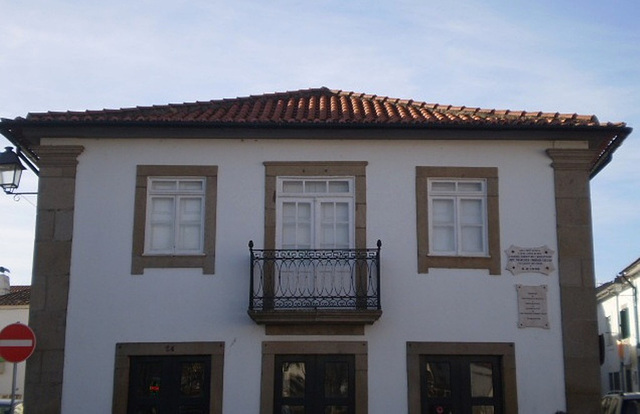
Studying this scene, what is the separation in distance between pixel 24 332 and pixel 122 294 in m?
1.92

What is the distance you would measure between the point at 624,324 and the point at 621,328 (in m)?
0.36

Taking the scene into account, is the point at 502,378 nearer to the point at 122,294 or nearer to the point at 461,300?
the point at 461,300

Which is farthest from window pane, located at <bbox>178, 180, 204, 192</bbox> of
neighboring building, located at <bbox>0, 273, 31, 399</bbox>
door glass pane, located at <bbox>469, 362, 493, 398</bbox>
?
neighboring building, located at <bbox>0, 273, 31, 399</bbox>

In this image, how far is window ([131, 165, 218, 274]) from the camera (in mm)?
12617

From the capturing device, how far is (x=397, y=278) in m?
12.6

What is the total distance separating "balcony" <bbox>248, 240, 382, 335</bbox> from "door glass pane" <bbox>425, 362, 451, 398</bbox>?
109 centimetres

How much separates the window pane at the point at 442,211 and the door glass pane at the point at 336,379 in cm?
243

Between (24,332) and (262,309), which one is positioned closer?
(24,332)

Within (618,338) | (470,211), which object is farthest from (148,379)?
(618,338)

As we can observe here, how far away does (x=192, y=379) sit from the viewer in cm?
1246

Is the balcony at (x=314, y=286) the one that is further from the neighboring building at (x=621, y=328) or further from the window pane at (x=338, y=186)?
the neighboring building at (x=621, y=328)

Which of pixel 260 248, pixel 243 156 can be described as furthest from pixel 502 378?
pixel 243 156

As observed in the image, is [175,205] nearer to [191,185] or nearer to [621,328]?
[191,185]

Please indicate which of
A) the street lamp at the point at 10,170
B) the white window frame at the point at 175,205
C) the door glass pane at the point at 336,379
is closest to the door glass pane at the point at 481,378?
the door glass pane at the point at 336,379
